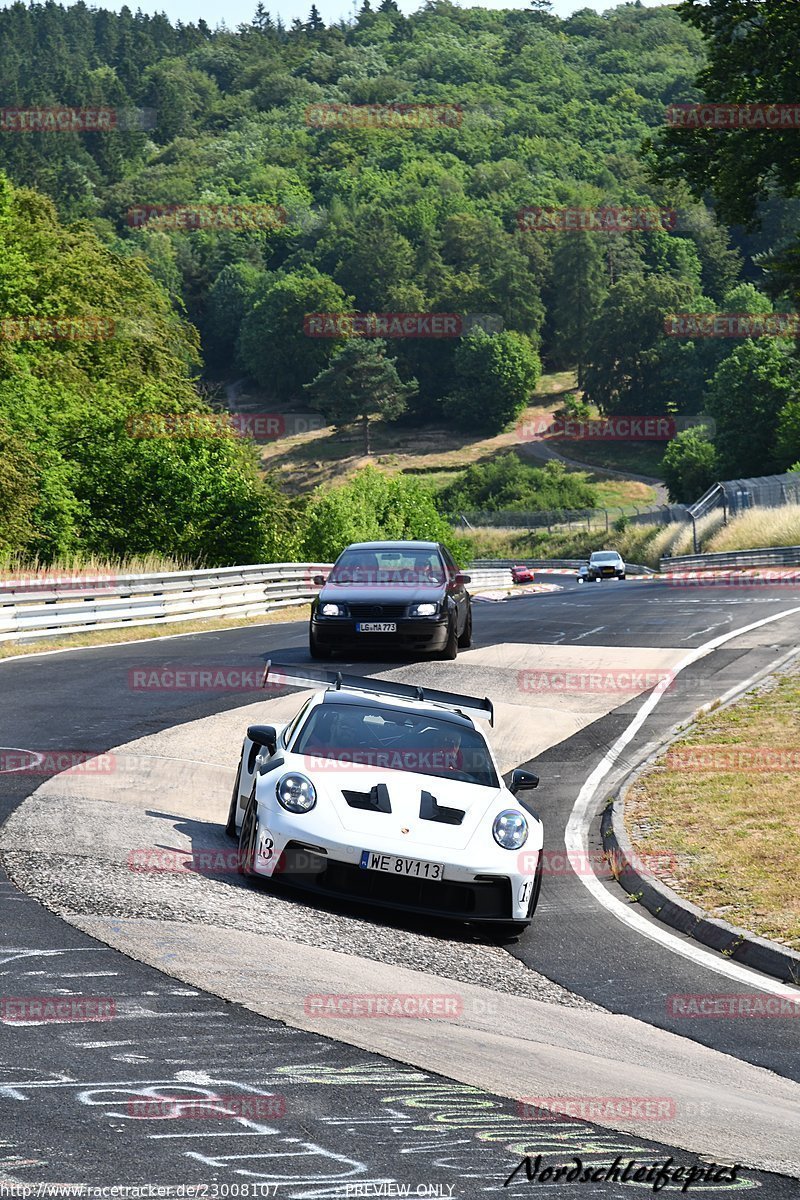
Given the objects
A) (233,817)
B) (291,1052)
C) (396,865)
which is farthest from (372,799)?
(291,1052)

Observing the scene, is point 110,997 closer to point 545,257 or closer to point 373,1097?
point 373,1097

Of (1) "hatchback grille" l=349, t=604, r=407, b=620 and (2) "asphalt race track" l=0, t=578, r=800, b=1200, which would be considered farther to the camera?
(1) "hatchback grille" l=349, t=604, r=407, b=620

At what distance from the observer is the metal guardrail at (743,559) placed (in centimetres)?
5059

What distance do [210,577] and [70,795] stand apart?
1966 centimetres

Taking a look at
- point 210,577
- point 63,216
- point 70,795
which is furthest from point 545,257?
point 70,795

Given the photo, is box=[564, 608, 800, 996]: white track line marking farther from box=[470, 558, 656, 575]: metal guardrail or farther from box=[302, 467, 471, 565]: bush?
box=[470, 558, 656, 575]: metal guardrail

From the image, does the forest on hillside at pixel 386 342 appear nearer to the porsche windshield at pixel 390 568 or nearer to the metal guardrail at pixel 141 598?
the metal guardrail at pixel 141 598

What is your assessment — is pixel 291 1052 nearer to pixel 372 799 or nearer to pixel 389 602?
pixel 372 799

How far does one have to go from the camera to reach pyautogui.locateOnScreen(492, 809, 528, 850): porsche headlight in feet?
30.7

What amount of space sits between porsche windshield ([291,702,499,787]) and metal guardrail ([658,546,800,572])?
42.1 m

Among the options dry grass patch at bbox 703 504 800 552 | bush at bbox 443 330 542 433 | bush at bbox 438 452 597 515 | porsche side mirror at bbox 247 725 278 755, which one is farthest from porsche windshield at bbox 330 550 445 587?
bush at bbox 443 330 542 433

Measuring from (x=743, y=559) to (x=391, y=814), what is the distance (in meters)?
46.4

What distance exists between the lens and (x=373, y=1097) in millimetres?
5594

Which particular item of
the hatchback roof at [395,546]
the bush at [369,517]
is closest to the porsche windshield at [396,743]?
the hatchback roof at [395,546]
